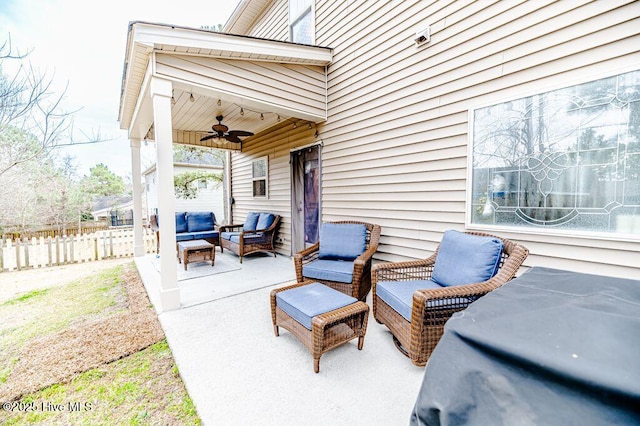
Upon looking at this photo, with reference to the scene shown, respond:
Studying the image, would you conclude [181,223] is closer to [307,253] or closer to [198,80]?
[198,80]

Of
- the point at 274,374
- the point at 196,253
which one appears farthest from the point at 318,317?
the point at 196,253

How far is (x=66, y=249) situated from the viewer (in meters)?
6.49

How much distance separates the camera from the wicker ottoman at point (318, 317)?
6.75ft

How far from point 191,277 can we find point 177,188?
881 cm

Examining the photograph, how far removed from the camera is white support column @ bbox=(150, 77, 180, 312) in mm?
3102

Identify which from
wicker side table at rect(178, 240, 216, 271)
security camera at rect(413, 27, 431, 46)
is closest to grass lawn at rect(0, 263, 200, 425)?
wicker side table at rect(178, 240, 216, 271)

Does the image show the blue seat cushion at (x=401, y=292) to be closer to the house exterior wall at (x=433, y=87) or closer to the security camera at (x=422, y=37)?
the house exterior wall at (x=433, y=87)

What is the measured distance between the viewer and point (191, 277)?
4438mm

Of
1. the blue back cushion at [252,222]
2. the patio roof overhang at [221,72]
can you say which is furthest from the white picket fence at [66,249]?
the patio roof overhang at [221,72]

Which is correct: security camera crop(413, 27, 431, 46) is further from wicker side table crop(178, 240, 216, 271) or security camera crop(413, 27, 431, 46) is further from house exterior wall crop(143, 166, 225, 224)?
house exterior wall crop(143, 166, 225, 224)

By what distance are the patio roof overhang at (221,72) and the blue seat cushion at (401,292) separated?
117 inches

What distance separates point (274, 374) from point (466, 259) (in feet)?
6.04

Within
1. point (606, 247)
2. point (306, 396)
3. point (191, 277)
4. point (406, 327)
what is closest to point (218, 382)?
point (306, 396)

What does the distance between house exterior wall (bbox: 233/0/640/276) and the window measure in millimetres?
2228
